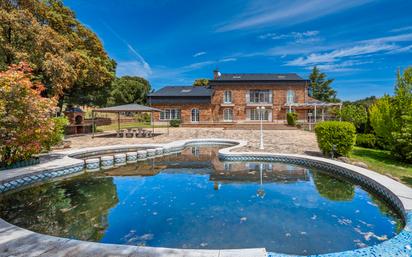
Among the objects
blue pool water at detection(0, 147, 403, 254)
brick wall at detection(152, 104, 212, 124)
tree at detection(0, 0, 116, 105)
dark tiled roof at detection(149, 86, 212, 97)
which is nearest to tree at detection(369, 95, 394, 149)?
blue pool water at detection(0, 147, 403, 254)

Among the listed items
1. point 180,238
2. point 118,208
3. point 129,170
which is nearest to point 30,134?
point 129,170

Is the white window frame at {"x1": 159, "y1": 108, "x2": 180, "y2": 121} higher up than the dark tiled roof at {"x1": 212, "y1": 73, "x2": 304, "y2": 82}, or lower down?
lower down

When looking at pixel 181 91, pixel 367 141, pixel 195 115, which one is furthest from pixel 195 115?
pixel 367 141

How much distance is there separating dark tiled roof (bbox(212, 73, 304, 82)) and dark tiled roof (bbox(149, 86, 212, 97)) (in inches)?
91.5

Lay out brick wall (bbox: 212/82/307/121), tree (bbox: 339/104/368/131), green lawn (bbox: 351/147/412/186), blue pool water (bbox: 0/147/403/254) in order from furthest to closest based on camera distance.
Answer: brick wall (bbox: 212/82/307/121) → tree (bbox: 339/104/368/131) → green lawn (bbox: 351/147/412/186) → blue pool water (bbox: 0/147/403/254)

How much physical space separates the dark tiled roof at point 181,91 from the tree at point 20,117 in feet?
70.8

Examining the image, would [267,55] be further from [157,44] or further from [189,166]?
[189,166]

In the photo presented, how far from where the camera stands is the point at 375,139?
12.2 meters

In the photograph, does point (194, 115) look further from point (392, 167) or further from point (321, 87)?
point (321, 87)

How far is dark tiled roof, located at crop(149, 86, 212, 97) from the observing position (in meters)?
29.7

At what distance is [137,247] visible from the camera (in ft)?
10.2

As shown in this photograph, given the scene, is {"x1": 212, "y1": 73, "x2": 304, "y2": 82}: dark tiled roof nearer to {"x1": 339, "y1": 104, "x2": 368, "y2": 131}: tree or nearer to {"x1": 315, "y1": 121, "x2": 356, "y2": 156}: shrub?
{"x1": 339, "y1": 104, "x2": 368, "y2": 131}: tree

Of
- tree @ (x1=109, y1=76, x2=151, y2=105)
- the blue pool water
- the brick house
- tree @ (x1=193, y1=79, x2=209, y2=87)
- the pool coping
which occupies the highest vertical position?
tree @ (x1=193, y1=79, x2=209, y2=87)

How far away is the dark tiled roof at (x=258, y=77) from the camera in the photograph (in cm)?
3019
